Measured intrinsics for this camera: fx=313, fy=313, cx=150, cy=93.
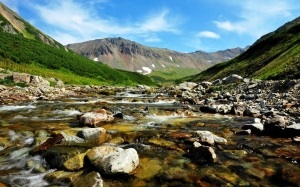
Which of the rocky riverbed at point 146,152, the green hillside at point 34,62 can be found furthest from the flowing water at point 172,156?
the green hillside at point 34,62

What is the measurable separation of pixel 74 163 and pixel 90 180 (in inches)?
64.8

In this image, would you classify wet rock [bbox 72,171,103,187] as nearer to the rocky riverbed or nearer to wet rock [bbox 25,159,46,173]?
the rocky riverbed

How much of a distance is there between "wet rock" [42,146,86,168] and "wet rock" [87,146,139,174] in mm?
601

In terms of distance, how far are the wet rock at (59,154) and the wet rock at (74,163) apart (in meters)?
0.17

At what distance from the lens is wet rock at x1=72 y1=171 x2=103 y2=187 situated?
8.92 metres

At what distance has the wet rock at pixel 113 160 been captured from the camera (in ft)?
32.6

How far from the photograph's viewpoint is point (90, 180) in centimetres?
913

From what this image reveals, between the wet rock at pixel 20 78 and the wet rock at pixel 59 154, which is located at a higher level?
the wet rock at pixel 20 78

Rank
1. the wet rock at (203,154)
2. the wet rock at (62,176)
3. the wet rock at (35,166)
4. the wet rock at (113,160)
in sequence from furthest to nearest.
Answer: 1. the wet rock at (203,154)
2. the wet rock at (35,166)
3. the wet rock at (113,160)
4. the wet rock at (62,176)

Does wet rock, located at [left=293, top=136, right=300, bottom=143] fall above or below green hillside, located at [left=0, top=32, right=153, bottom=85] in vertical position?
below

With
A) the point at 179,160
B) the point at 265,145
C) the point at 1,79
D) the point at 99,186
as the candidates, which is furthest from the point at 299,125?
the point at 1,79

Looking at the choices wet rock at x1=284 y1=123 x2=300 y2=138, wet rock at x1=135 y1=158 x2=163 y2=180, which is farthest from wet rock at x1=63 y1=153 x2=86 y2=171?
wet rock at x1=284 y1=123 x2=300 y2=138

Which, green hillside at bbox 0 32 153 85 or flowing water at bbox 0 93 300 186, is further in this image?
green hillside at bbox 0 32 153 85

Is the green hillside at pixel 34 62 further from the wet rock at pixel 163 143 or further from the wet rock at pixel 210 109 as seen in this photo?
Answer: the wet rock at pixel 163 143
